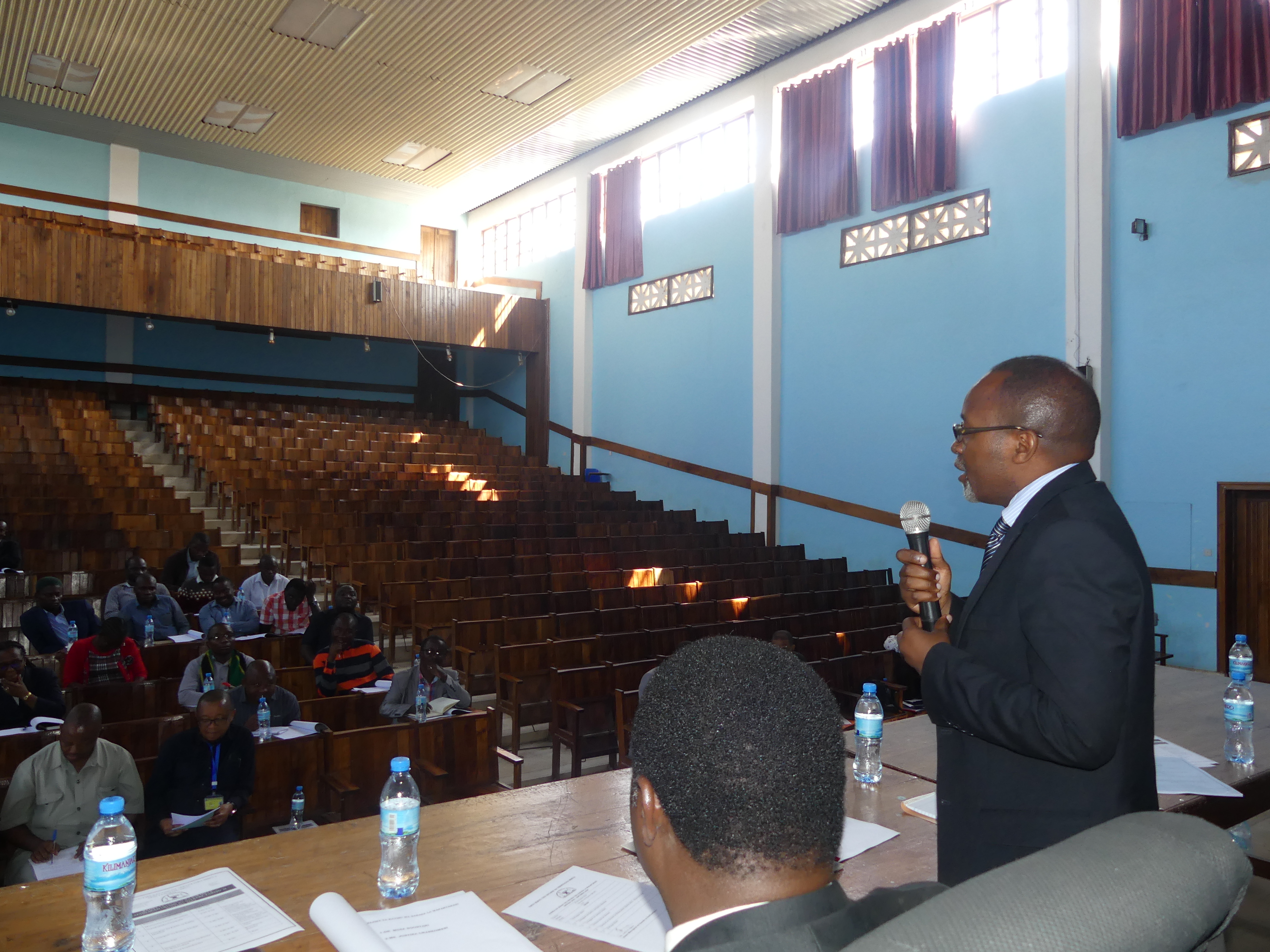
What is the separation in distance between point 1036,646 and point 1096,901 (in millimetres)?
822

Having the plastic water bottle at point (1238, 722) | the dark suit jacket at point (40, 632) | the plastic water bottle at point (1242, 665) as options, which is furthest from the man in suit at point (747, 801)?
the dark suit jacket at point (40, 632)

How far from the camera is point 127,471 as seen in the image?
905cm

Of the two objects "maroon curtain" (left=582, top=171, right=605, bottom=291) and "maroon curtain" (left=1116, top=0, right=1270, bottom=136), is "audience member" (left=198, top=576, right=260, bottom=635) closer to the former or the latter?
"maroon curtain" (left=1116, top=0, right=1270, bottom=136)

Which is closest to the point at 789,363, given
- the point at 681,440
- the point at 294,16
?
the point at 681,440

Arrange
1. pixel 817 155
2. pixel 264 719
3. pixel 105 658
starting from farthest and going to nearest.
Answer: pixel 817 155 < pixel 105 658 < pixel 264 719

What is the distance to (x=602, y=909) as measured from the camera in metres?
1.40

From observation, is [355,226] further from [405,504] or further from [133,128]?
[405,504]

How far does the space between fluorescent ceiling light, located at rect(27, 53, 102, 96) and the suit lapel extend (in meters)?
11.5

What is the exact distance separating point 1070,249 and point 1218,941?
7.28 meters

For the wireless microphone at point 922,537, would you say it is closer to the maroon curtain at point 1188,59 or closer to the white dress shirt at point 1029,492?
the white dress shirt at point 1029,492

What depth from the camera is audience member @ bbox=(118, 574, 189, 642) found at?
5496 millimetres

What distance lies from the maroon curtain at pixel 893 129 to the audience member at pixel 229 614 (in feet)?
21.9

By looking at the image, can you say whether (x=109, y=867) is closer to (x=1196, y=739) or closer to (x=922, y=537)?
(x=922, y=537)

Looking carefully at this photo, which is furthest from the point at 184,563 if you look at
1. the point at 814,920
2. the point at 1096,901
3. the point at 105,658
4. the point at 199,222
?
the point at 1096,901
